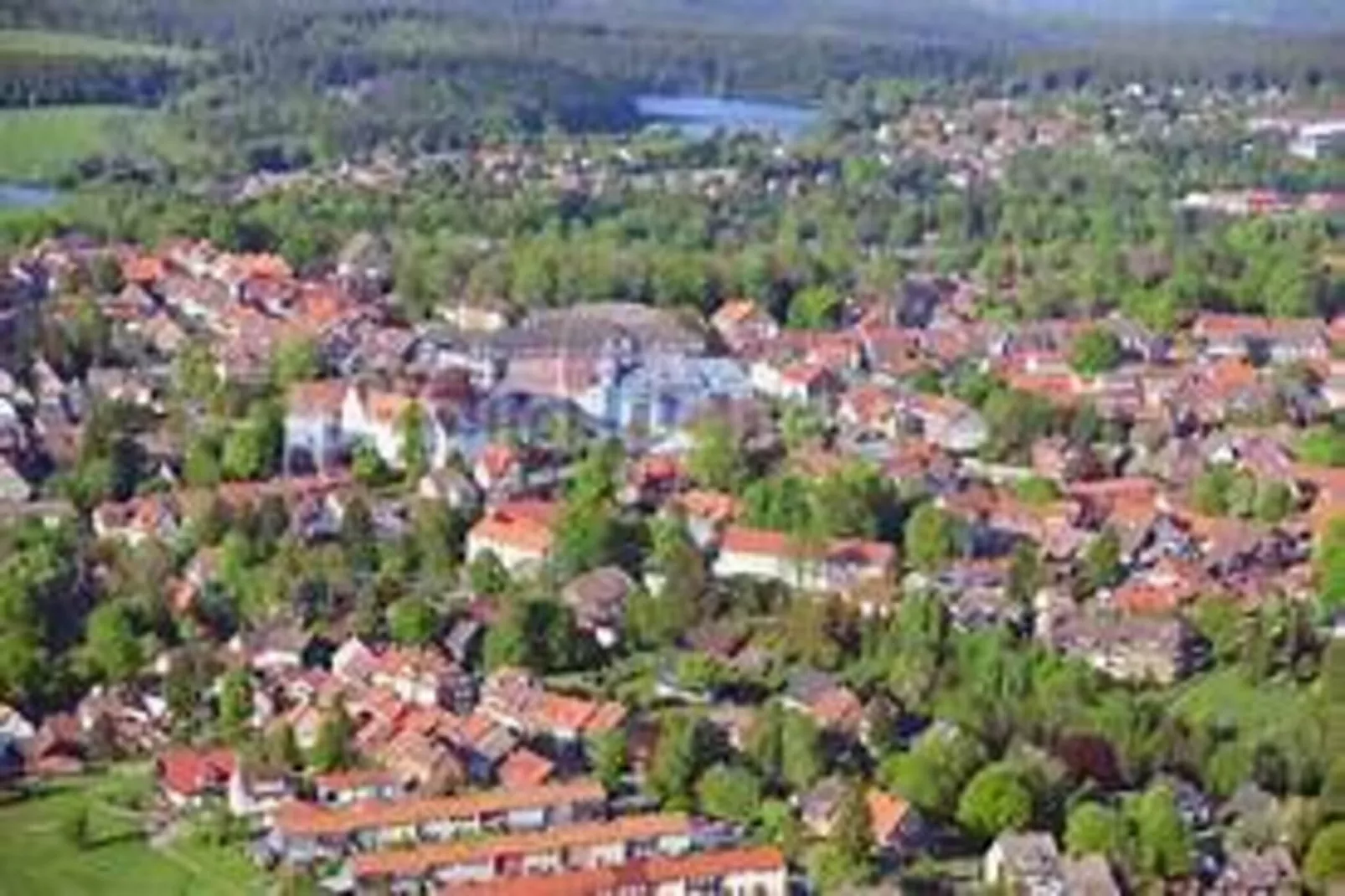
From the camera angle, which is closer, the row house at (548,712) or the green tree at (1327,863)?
the green tree at (1327,863)

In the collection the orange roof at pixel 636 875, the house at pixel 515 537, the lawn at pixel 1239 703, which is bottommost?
the lawn at pixel 1239 703

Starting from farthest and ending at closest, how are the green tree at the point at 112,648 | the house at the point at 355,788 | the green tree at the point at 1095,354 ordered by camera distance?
the green tree at the point at 1095,354 → the green tree at the point at 112,648 → the house at the point at 355,788

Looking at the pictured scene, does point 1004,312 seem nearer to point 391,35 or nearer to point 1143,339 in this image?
point 1143,339

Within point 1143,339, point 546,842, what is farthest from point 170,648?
point 1143,339

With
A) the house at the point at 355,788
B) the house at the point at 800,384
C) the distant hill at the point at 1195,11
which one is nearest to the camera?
the house at the point at 355,788

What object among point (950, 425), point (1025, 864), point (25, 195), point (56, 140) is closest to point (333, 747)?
point (1025, 864)

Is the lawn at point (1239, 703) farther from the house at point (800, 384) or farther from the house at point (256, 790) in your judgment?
the house at point (800, 384)

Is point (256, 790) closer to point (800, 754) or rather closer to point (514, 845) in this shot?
point (514, 845)

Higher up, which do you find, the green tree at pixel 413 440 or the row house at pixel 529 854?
the row house at pixel 529 854

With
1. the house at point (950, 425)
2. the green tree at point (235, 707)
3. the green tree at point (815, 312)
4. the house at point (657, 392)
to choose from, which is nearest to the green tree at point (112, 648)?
the green tree at point (235, 707)
